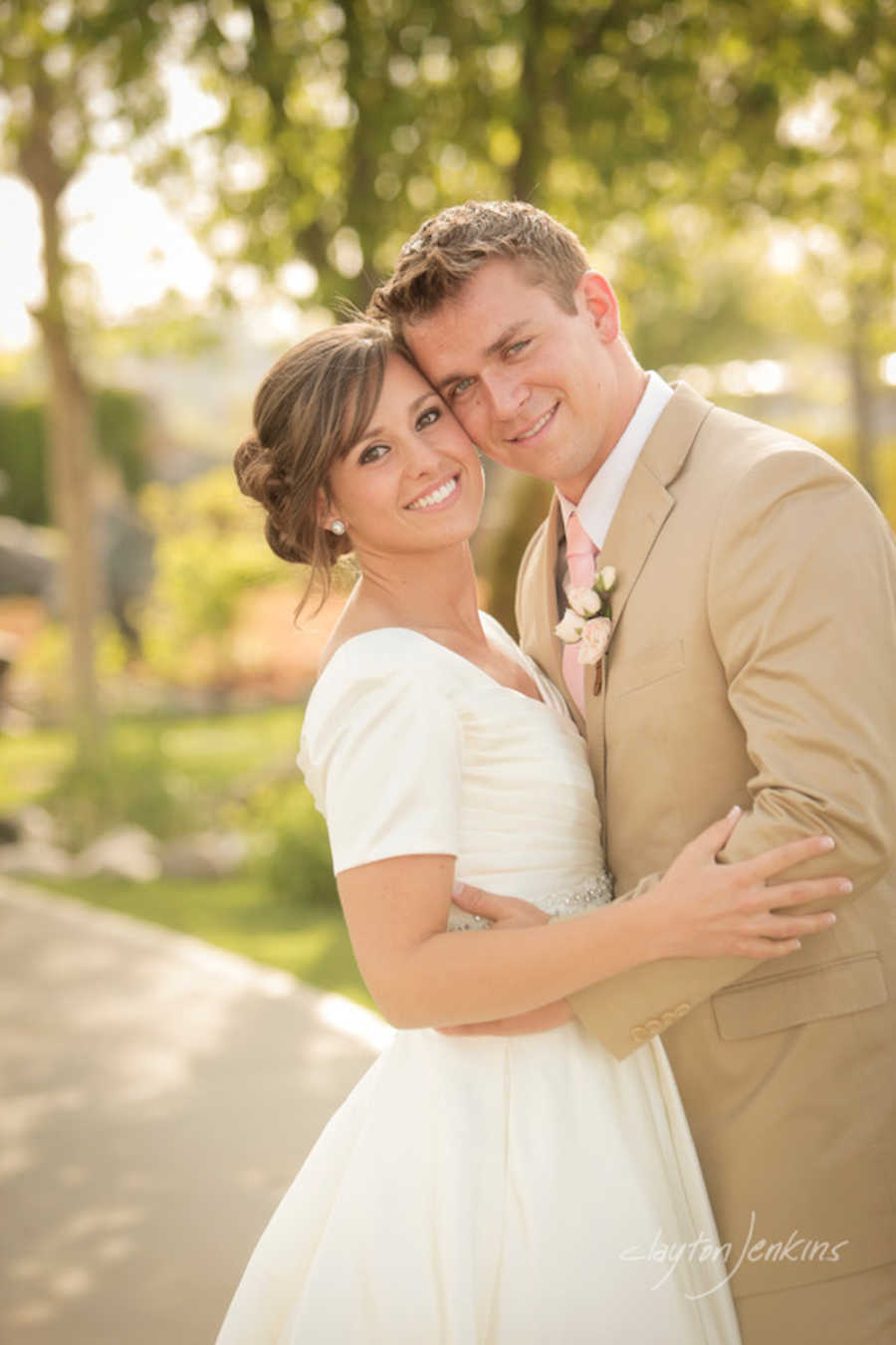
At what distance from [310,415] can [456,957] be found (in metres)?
1.03

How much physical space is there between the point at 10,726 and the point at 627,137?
38.9 ft

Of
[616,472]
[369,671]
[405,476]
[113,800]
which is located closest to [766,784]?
[369,671]

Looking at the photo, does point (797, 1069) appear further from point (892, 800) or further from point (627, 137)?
point (627, 137)

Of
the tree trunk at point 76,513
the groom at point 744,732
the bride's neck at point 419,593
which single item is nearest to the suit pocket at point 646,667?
the groom at point 744,732

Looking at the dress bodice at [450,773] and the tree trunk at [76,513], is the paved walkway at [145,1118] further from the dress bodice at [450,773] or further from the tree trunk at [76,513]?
the tree trunk at [76,513]

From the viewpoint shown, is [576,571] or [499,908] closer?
[499,908]

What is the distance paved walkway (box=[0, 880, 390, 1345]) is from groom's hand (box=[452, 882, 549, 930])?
7.12 feet

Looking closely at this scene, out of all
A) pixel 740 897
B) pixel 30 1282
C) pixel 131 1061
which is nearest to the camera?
pixel 740 897

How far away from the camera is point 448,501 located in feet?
9.18

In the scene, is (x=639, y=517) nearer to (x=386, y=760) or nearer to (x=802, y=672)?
(x=802, y=672)

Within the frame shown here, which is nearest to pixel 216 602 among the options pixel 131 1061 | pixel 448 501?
pixel 131 1061

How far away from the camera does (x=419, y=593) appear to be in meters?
2.85

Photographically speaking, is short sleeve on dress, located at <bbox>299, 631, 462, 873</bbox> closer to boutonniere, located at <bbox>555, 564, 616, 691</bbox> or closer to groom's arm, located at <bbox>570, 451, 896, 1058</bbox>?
boutonniere, located at <bbox>555, 564, 616, 691</bbox>

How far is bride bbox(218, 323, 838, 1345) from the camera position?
239cm
